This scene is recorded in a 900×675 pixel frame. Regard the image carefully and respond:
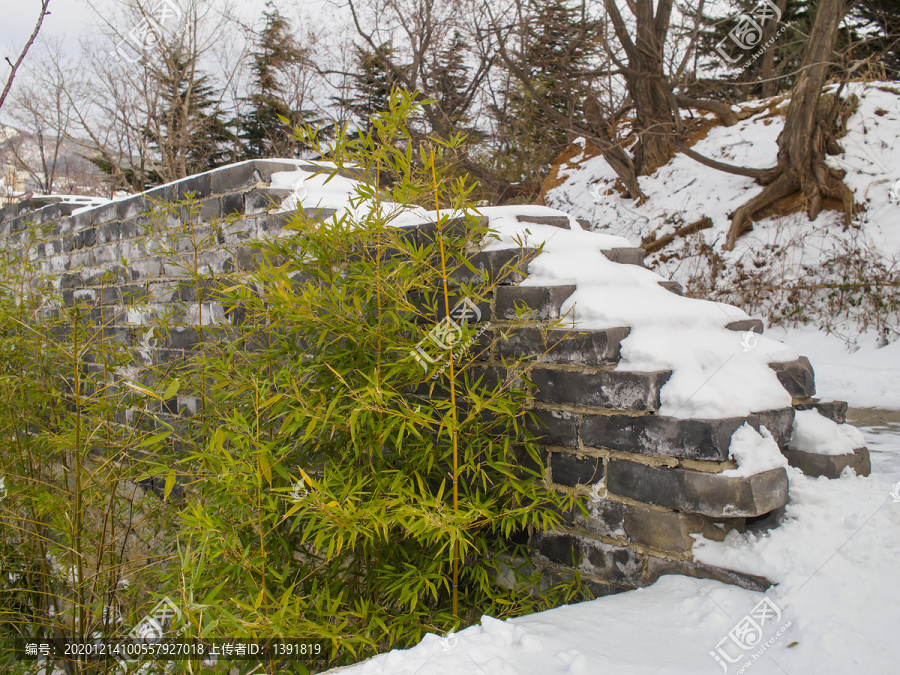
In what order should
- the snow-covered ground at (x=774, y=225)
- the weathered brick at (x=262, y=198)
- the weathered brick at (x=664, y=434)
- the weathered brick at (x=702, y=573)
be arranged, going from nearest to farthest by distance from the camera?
the weathered brick at (x=702, y=573)
the weathered brick at (x=664, y=434)
the weathered brick at (x=262, y=198)
the snow-covered ground at (x=774, y=225)

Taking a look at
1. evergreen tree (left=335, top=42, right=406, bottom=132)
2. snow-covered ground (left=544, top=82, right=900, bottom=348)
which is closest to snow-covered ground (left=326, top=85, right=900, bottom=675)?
snow-covered ground (left=544, top=82, right=900, bottom=348)

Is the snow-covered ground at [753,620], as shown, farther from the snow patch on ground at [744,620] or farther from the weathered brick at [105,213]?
the weathered brick at [105,213]

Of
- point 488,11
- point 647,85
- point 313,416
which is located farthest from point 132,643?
point 488,11

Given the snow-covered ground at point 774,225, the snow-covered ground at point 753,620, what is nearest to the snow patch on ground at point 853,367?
the snow-covered ground at point 774,225

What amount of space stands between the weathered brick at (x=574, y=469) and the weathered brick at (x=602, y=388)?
0.20m

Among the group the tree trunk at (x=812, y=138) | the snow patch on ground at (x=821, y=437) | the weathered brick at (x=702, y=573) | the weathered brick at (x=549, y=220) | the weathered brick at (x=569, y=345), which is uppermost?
the tree trunk at (x=812, y=138)

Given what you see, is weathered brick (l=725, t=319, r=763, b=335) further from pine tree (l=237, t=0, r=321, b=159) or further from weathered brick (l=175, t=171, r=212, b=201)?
pine tree (l=237, t=0, r=321, b=159)

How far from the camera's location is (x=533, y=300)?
2.12m

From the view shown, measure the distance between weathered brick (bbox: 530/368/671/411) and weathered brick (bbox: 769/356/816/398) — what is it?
26.0 inches

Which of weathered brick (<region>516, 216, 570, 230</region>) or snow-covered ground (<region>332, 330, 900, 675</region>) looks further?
weathered brick (<region>516, 216, 570, 230</region>)

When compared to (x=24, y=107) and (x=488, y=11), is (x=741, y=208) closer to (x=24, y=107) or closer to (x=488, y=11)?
(x=488, y=11)

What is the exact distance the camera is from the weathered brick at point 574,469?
80.0 inches

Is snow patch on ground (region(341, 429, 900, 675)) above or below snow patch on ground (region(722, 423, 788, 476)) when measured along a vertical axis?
below

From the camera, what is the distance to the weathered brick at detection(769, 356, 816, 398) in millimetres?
2260
